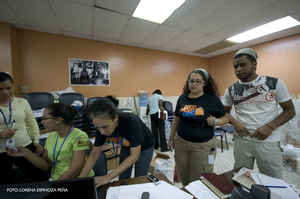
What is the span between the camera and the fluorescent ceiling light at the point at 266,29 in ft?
8.43

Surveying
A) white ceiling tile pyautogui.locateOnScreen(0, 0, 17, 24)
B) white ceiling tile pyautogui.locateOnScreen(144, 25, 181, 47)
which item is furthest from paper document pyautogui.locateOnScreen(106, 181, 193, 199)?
white ceiling tile pyautogui.locateOnScreen(0, 0, 17, 24)

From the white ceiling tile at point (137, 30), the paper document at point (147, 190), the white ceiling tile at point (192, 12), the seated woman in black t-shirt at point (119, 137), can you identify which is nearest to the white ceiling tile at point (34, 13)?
the white ceiling tile at point (137, 30)

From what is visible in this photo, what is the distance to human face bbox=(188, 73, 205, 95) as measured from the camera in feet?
4.10

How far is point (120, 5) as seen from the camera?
206 cm

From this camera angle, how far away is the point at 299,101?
2676 millimetres

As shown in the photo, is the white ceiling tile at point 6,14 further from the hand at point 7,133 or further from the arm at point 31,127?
the hand at point 7,133

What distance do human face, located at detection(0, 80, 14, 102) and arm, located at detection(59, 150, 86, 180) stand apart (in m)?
1.02

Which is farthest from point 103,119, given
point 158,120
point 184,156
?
point 158,120

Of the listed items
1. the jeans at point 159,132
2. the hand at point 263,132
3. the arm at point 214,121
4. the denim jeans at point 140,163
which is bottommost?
the jeans at point 159,132

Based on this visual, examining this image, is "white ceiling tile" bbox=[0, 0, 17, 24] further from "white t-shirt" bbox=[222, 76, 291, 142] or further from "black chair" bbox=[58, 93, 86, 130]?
"white t-shirt" bbox=[222, 76, 291, 142]

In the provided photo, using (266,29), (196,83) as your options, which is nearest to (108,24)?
(196,83)

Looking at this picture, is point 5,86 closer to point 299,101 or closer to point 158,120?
point 158,120

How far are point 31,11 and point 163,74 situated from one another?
11.0ft

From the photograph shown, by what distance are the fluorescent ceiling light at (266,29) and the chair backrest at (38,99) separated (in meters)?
4.48
